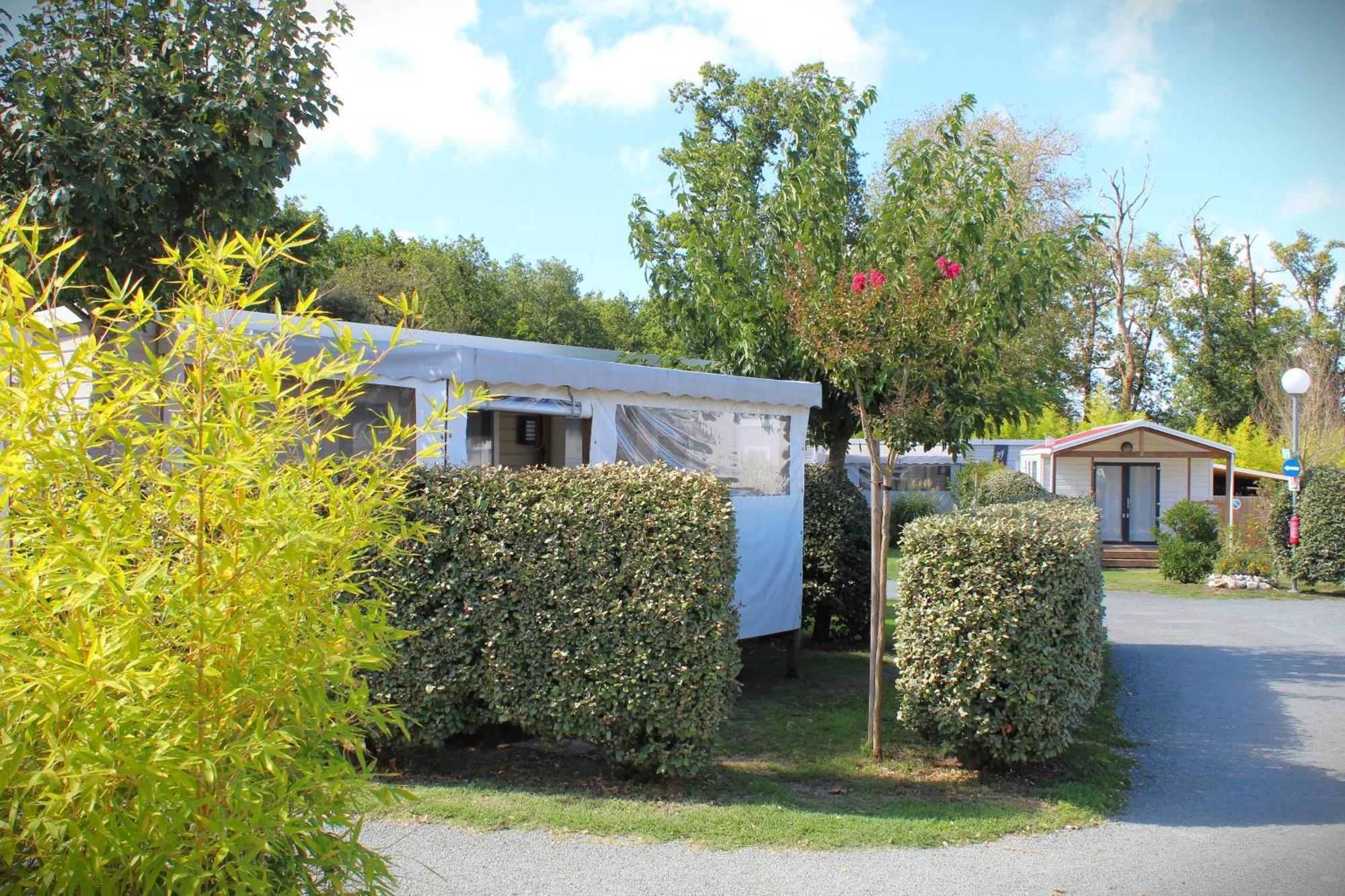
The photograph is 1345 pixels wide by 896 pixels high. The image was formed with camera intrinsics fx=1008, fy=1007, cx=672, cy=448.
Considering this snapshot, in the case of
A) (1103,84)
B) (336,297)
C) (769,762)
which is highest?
(336,297)

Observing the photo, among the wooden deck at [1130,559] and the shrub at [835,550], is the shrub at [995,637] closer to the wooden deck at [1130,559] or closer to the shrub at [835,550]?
the shrub at [835,550]

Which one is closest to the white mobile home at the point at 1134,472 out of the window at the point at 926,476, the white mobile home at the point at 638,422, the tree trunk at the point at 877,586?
the window at the point at 926,476

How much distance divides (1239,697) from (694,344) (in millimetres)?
6347

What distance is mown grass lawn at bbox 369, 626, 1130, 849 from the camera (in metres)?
4.94

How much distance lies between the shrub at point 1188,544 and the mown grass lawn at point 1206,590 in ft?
0.70

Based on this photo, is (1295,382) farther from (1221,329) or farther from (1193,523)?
(1221,329)

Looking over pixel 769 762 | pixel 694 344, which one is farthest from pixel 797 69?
pixel 769 762

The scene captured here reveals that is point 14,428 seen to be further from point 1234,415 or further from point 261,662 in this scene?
point 1234,415

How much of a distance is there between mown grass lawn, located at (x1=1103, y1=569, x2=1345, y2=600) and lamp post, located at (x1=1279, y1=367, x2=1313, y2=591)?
0.34 metres

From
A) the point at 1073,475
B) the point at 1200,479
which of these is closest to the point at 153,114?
the point at 1073,475

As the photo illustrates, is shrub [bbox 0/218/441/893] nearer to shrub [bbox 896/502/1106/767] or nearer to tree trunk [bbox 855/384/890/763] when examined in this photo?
shrub [bbox 896/502/1106/767]

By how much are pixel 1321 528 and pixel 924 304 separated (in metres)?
12.8

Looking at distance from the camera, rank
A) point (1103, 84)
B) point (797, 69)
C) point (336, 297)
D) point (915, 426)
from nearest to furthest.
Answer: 1. point (915, 426)
2. point (1103, 84)
3. point (797, 69)
4. point (336, 297)

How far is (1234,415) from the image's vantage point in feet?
118
